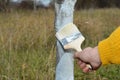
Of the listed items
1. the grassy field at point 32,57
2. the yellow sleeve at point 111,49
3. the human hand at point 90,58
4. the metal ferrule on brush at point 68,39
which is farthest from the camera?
the grassy field at point 32,57

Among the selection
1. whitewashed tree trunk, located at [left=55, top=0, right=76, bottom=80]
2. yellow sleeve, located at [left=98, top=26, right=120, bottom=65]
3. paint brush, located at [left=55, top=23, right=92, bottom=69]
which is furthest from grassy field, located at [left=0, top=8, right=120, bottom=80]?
yellow sleeve, located at [left=98, top=26, right=120, bottom=65]

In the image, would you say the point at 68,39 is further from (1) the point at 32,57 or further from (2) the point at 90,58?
(1) the point at 32,57

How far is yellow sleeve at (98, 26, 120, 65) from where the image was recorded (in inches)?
80.2

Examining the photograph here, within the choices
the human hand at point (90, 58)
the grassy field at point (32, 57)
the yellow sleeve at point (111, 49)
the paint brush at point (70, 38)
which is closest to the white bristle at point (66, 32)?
the paint brush at point (70, 38)

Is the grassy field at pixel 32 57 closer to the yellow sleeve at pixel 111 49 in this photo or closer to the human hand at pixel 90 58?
the human hand at pixel 90 58

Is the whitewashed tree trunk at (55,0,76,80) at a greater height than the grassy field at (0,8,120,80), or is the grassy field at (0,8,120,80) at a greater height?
the whitewashed tree trunk at (55,0,76,80)

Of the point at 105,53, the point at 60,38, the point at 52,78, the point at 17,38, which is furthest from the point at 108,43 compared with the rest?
the point at 17,38

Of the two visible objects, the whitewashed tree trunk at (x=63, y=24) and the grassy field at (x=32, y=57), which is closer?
the whitewashed tree trunk at (x=63, y=24)

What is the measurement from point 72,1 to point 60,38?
58cm

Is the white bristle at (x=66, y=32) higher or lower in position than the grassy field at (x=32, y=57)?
higher

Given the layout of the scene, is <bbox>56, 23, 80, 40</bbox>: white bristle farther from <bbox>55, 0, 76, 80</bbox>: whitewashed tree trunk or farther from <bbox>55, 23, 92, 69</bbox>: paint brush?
<bbox>55, 0, 76, 80</bbox>: whitewashed tree trunk

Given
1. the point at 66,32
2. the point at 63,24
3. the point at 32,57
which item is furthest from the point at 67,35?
the point at 32,57

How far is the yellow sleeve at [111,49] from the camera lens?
80.2 inches

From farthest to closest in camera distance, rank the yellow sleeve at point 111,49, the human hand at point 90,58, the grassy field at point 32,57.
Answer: the grassy field at point 32,57 → the human hand at point 90,58 → the yellow sleeve at point 111,49
